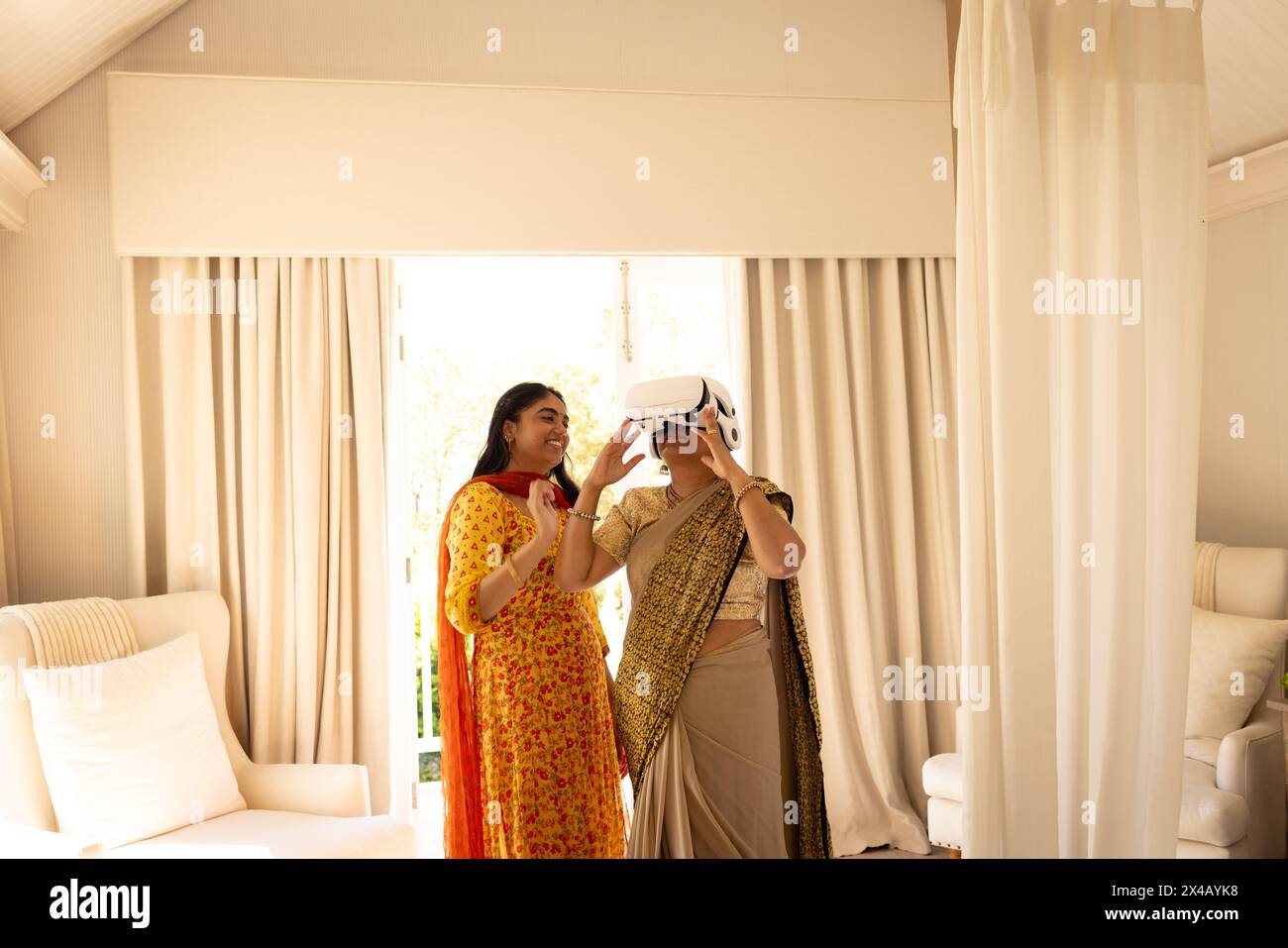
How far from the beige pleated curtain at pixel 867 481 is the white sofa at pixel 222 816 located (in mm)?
1788

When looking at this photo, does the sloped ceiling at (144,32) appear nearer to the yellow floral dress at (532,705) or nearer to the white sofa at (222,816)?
the white sofa at (222,816)

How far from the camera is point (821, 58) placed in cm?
381

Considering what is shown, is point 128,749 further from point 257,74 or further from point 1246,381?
point 1246,381

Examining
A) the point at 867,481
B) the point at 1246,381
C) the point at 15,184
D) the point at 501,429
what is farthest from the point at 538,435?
the point at 1246,381

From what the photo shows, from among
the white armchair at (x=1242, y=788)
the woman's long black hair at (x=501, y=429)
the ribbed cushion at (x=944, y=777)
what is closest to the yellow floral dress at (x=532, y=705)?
the woman's long black hair at (x=501, y=429)

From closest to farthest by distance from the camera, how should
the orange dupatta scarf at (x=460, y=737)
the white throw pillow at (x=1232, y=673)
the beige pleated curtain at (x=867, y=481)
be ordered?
the orange dupatta scarf at (x=460, y=737)
the white throw pillow at (x=1232, y=673)
the beige pleated curtain at (x=867, y=481)

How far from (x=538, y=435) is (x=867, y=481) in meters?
1.84

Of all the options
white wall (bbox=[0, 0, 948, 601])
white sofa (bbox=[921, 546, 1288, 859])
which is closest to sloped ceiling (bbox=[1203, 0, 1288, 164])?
white wall (bbox=[0, 0, 948, 601])

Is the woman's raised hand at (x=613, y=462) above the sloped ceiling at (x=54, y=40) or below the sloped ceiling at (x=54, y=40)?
below

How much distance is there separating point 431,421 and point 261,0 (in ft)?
5.34

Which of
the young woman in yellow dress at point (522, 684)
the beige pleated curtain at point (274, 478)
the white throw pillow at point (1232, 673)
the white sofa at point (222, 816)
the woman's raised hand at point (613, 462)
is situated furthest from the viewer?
the beige pleated curtain at point (274, 478)

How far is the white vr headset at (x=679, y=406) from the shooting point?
1.83 m

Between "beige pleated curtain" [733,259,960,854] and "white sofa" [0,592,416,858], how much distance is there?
1.79 meters
